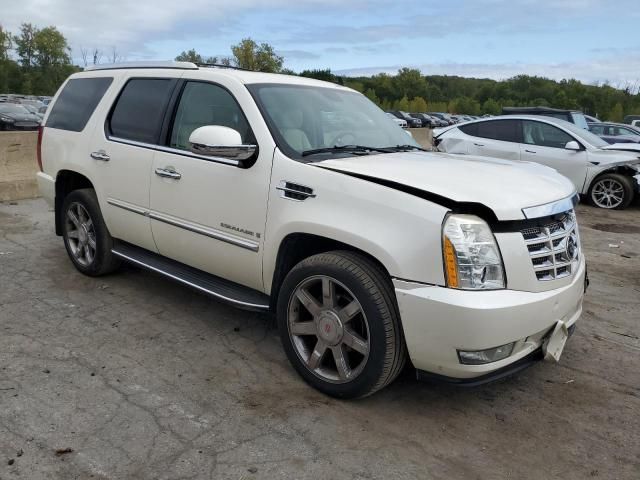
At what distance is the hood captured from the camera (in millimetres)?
2768

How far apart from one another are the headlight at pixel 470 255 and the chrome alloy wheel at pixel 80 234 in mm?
3414

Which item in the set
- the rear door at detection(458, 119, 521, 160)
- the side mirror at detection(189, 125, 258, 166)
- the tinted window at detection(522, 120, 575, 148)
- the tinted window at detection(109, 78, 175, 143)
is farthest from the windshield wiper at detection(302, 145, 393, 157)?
the tinted window at detection(522, 120, 575, 148)

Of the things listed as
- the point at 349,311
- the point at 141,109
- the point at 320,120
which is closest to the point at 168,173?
the point at 141,109

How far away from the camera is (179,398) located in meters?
3.17

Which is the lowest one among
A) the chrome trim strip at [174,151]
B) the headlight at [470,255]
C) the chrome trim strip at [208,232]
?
the chrome trim strip at [208,232]

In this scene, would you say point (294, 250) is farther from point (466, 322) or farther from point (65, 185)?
point (65, 185)

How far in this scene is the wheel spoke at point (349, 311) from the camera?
2992mm

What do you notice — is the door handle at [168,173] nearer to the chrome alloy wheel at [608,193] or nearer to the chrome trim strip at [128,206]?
the chrome trim strip at [128,206]

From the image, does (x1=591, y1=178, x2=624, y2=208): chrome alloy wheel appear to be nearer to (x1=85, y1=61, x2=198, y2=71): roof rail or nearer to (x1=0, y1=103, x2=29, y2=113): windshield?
(x1=85, y1=61, x2=198, y2=71): roof rail

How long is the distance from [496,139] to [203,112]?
26.3 ft

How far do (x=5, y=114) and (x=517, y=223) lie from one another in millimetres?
24275

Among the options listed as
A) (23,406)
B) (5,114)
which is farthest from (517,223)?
Result: (5,114)

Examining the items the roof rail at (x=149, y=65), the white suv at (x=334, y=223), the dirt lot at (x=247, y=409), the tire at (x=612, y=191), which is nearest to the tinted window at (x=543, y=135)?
the tire at (x=612, y=191)

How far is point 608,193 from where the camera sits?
10062 millimetres
